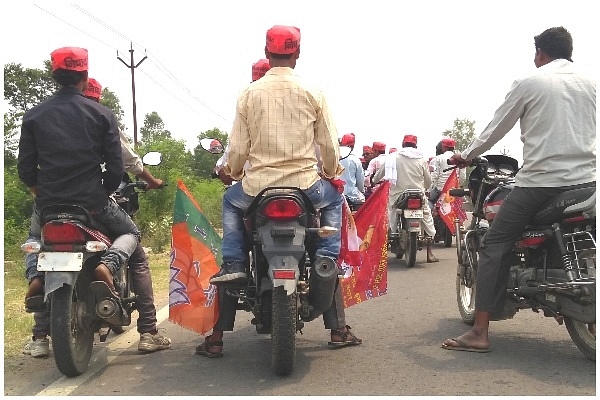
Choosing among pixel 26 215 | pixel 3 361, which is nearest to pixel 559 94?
pixel 3 361

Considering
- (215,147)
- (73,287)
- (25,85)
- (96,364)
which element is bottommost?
(96,364)

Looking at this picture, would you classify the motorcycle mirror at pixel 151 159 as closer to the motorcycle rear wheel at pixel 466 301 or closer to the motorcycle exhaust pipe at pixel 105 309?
the motorcycle exhaust pipe at pixel 105 309

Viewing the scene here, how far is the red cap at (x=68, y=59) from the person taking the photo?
482 cm

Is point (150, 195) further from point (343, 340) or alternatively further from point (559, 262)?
point (559, 262)

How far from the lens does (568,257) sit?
455 centimetres

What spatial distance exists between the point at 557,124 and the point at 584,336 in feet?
4.59

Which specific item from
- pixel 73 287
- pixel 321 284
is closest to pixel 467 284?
pixel 321 284

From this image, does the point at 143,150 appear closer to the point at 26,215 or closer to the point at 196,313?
the point at 26,215

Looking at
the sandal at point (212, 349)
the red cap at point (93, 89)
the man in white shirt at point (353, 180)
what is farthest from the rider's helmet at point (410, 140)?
the sandal at point (212, 349)

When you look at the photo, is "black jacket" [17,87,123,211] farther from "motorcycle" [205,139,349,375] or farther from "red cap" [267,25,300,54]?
"red cap" [267,25,300,54]

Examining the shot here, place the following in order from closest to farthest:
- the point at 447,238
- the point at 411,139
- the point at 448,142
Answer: the point at 411,139 → the point at 448,142 → the point at 447,238

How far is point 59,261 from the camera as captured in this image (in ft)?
14.6

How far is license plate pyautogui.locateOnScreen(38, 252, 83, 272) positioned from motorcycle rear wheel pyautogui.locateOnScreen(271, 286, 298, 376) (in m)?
1.25

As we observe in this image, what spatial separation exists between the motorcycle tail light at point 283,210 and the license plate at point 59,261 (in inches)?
48.6
